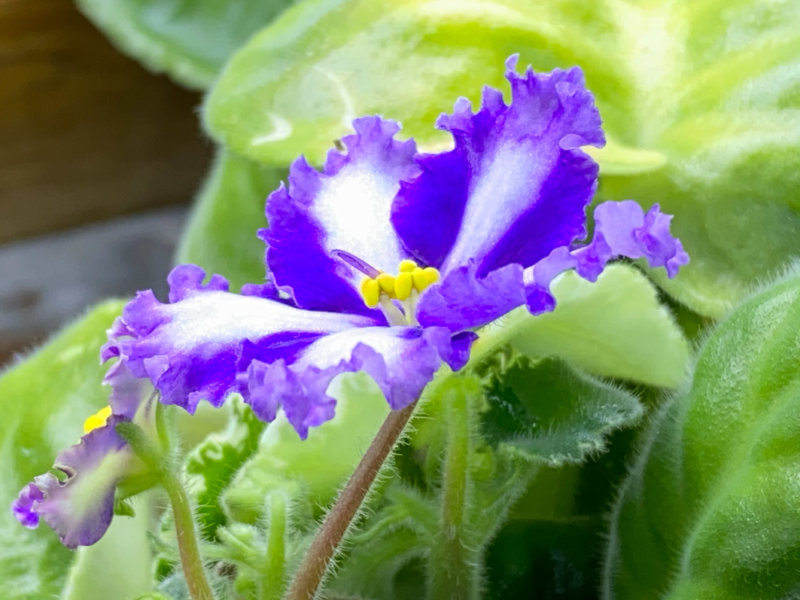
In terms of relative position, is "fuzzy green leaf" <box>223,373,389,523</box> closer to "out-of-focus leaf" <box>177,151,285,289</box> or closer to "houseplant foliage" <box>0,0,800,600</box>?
"houseplant foliage" <box>0,0,800,600</box>

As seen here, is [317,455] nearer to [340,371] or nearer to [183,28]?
[340,371]

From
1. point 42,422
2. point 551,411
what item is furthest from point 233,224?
point 551,411

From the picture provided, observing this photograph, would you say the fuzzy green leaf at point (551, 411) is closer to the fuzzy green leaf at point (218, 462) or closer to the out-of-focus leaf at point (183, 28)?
the fuzzy green leaf at point (218, 462)

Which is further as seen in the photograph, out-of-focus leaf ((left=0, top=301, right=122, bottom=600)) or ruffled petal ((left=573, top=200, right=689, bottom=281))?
out-of-focus leaf ((left=0, top=301, right=122, bottom=600))

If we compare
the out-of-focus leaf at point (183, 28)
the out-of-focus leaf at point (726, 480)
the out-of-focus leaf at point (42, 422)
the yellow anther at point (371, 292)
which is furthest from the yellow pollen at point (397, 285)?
the out-of-focus leaf at point (183, 28)

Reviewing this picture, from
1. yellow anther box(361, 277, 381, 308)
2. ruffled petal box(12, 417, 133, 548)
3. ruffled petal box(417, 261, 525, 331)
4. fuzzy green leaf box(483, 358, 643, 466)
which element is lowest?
ruffled petal box(12, 417, 133, 548)

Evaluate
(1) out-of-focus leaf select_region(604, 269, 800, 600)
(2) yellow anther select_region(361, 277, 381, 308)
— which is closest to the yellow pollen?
(2) yellow anther select_region(361, 277, 381, 308)
